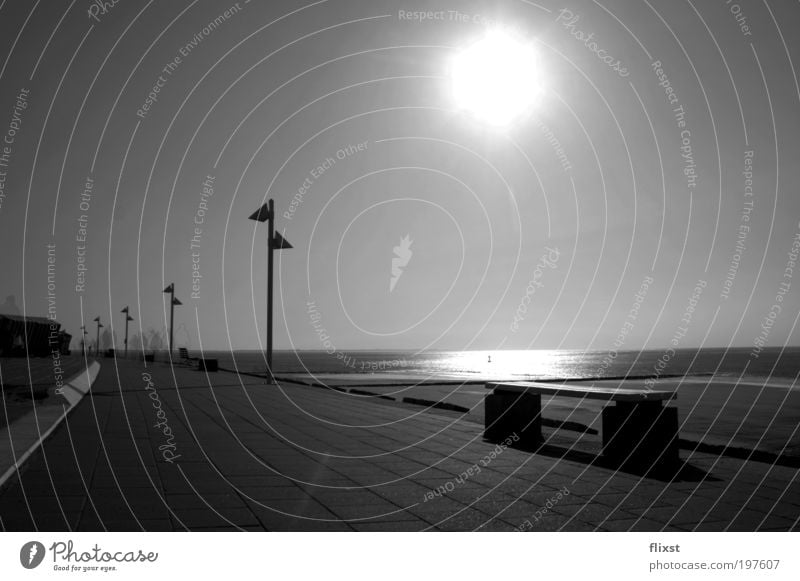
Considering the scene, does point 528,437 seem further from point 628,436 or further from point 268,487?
point 268,487

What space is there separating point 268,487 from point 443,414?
6.86 metres

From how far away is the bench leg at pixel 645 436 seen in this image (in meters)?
6.67

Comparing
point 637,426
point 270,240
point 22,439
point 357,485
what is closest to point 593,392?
point 637,426

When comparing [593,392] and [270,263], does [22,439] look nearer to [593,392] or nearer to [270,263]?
[593,392]

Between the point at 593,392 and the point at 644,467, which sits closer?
the point at 644,467

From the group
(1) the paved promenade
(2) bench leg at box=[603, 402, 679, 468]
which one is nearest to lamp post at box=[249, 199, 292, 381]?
(1) the paved promenade

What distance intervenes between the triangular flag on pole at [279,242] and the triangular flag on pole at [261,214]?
637 mm

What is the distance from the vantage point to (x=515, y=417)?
336 inches

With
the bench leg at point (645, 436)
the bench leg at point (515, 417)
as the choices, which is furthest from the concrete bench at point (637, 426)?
the bench leg at point (515, 417)
